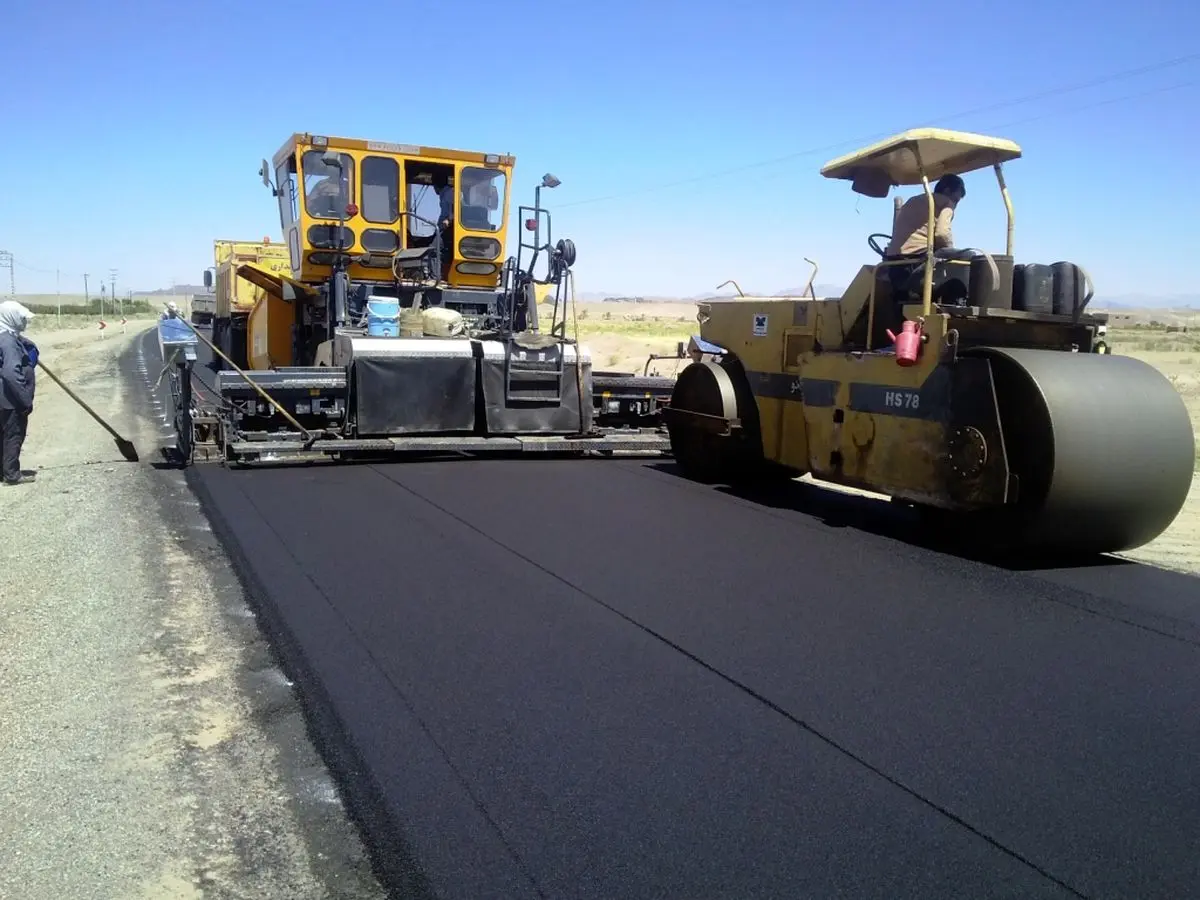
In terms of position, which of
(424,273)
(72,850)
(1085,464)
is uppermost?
(424,273)

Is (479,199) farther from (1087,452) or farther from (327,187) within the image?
(1087,452)

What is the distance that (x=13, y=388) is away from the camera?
28.8 ft

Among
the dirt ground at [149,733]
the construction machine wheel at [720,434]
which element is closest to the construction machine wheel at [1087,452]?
the dirt ground at [149,733]

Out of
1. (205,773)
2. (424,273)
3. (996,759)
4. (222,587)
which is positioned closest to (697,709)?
(996,759)

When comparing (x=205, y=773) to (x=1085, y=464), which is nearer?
(x=205, y=773)

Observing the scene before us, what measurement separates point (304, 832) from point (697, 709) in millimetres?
1404

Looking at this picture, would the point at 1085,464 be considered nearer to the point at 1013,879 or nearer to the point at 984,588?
the point at 984,588

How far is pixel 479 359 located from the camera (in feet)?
32.0

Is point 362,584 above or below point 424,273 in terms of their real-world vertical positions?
below

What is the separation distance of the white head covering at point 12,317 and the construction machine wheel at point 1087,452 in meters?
7.87

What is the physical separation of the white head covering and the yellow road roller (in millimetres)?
5949

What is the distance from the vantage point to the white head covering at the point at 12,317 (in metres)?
8.91

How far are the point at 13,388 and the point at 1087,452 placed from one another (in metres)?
8.14

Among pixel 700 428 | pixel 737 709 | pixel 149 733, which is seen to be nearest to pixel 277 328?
pixel 700 428
